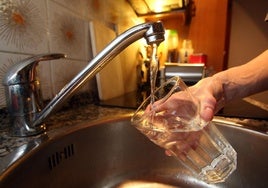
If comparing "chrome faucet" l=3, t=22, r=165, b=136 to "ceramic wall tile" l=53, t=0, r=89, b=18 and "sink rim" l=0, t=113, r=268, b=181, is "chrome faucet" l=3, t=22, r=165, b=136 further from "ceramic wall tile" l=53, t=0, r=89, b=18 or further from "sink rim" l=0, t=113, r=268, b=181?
"ceramic wall tile" l=53, t=0, r=89, b=18

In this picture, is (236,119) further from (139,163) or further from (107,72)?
(107,72)

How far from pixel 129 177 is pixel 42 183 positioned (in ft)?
0.80

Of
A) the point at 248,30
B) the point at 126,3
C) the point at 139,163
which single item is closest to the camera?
the point at 139,163

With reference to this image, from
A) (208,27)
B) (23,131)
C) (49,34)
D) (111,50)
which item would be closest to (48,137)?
(23,131)

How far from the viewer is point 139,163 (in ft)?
1.84

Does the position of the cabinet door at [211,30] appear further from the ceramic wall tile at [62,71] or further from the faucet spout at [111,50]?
the faucet spout at [111,50]

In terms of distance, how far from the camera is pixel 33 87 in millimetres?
387

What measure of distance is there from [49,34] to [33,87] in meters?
0.26

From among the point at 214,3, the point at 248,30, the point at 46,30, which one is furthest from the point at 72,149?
the point at 248,30

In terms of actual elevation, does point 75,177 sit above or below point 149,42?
below

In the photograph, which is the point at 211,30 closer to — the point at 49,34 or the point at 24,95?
the point at 49,34

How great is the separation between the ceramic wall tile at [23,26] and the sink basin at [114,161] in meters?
0.24

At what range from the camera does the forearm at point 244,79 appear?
1.53ft

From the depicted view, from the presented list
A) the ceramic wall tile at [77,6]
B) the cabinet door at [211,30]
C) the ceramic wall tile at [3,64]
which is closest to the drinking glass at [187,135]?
the ceramic wall tile at [3,64]
